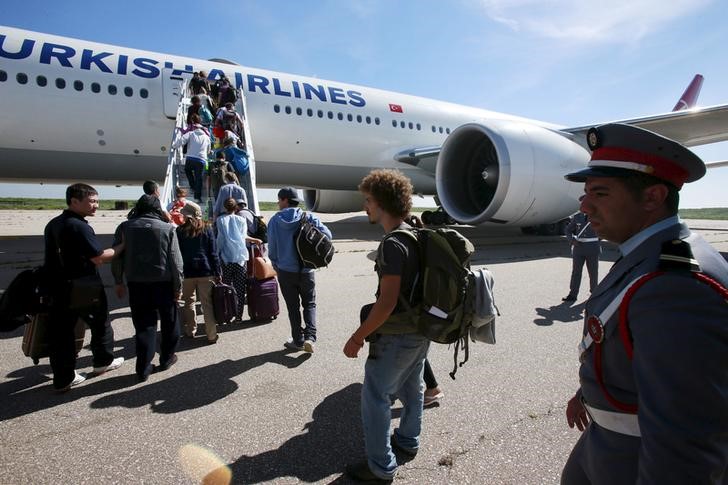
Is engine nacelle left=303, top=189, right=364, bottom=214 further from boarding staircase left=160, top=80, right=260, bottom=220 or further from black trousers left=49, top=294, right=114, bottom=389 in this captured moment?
black trousers left=49, top=294, right=114, bottom=389

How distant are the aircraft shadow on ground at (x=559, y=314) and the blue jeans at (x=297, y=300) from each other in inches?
92.1

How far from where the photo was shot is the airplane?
667cm

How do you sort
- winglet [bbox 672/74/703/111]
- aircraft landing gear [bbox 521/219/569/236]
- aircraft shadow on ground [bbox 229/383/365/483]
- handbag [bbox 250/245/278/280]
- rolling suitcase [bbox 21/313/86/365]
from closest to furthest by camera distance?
aircraft shadow on ground [bbox 229/383/365/483] → rolling suitcase [bbox 21/313/86/365] → handbag [bbox 250/245/278/280] → aircraft landing gear [bbox 521/219/569/236] → winglet [bbox 672/74/703/111]

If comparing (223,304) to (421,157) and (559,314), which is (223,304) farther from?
(421,157)

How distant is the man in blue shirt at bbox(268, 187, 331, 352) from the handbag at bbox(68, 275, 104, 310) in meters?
1.29

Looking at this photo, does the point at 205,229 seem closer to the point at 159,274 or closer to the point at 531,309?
the point at 159,274

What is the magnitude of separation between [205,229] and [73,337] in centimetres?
129

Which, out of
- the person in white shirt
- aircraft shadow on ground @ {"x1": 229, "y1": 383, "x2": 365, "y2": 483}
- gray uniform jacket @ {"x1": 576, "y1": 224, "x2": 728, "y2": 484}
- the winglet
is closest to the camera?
gray uniform jacket @ {"x1": 576, "y1": 224, "x2": 728, "y2": 484}

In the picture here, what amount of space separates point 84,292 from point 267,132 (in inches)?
268

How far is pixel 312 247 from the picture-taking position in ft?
10.2

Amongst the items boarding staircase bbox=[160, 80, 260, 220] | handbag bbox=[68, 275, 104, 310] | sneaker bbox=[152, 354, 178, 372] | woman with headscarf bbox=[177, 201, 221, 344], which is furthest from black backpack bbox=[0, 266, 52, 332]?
boarding staircase bbox=[160, 80, 260, 220]

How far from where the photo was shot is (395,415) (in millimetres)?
2371

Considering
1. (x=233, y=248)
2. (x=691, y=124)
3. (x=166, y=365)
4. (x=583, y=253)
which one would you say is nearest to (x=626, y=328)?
(x=166, y=365)

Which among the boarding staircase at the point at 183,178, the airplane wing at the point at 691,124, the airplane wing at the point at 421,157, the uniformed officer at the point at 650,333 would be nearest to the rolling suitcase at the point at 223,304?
the boarding staircase at the point at 183,178
